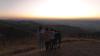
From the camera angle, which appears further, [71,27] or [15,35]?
[71,27]

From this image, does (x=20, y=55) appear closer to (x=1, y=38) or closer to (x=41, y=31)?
(x=41, y=31)

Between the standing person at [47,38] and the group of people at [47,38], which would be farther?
the group of people at [47,38]

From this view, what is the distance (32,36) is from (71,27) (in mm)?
20229

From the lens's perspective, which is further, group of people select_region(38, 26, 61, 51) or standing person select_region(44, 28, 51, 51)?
group of people select_region(38, 26, 61, 51)

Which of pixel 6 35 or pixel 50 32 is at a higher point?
pixel 50 32

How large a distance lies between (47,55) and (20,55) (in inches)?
82.5

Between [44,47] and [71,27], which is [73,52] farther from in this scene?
[71,27]

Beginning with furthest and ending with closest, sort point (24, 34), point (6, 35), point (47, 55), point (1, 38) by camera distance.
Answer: point (24, 34) < point (6, 35) < point (1, 38) < point (47, 55)

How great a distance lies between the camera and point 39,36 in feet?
64.2

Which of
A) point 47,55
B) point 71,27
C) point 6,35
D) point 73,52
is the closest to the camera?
point 47,55

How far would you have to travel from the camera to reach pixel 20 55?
18859 millimetres

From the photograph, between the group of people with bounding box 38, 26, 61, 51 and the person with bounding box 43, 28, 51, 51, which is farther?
the group of people with bounding box 38, 26, 61, 51

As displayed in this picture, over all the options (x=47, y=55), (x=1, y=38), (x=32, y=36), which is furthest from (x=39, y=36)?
(x=32, y=36)

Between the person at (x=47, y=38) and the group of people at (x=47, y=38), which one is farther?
the group of people at (x=47, y=38)
